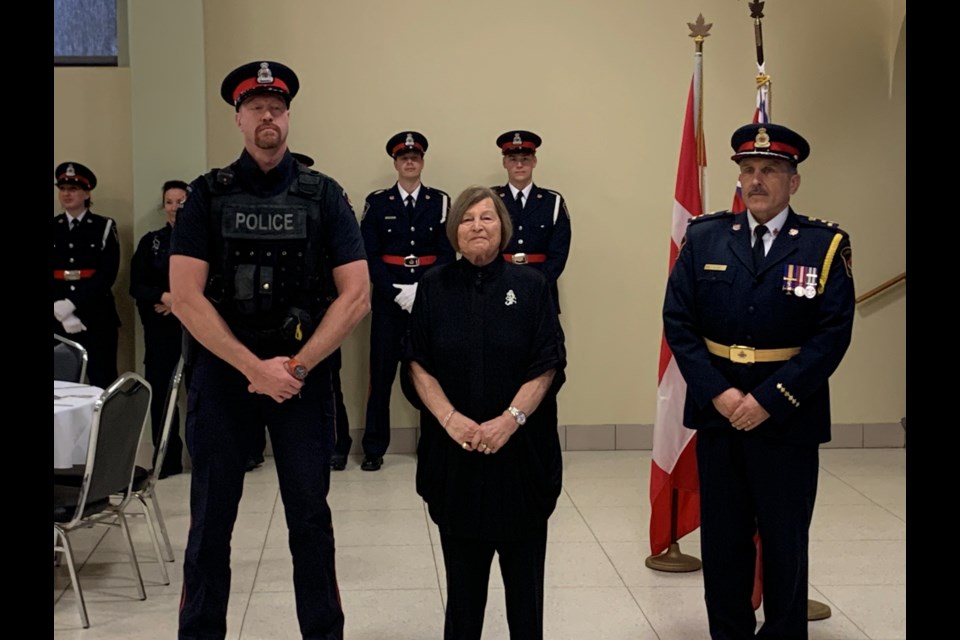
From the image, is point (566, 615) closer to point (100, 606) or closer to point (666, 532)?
point (666, 532)

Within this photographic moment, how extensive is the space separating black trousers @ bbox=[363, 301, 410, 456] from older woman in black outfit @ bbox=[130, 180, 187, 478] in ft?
3.43

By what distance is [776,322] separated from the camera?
3041 millimetres

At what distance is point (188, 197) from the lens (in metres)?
3.00

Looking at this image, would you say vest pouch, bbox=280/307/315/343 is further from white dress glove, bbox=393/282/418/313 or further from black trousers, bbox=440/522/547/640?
white dress glove, bbox=393/282/418/313

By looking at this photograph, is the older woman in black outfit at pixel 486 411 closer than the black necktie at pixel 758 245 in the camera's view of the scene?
Yes

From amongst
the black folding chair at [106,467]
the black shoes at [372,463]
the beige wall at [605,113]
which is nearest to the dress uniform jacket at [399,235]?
the beige wall at [605,113]

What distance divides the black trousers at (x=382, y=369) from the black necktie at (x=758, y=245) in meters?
3.07

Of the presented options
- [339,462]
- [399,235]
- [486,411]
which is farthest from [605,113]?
[486,411]

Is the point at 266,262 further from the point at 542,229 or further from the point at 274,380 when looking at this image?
the point at 542,229

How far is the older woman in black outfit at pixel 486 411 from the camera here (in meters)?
2.77

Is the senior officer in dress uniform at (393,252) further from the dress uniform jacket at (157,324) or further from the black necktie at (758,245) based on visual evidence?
the black necktie at (758,245)

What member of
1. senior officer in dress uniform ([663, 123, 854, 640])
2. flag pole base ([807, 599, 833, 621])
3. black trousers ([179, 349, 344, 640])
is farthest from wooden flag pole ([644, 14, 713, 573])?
black trousers ([179, 349, 344, 640])

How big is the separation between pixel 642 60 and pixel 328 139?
6.29 feet

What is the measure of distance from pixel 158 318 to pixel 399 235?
1392 millimetres
